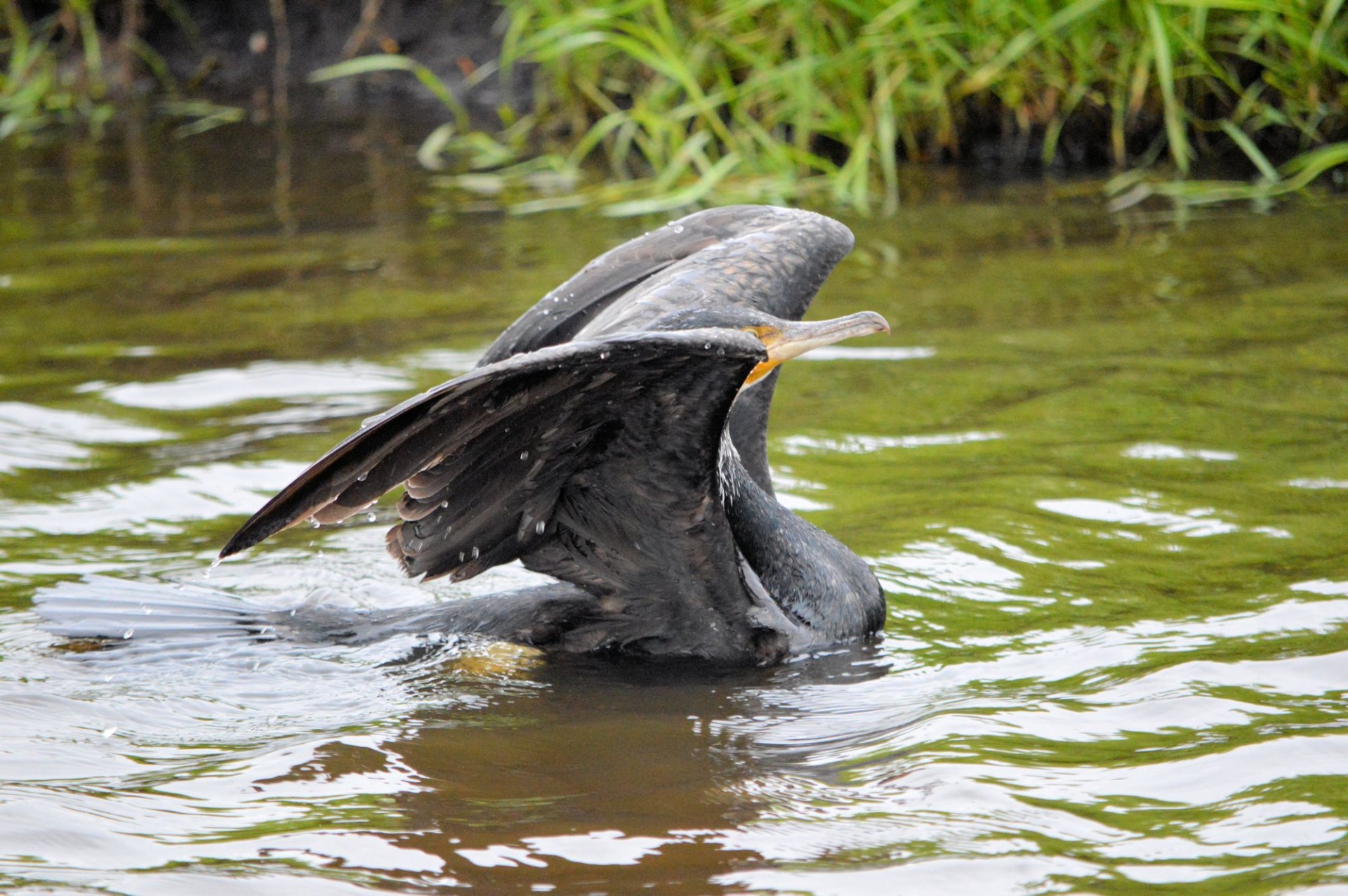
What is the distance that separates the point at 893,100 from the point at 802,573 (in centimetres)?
436

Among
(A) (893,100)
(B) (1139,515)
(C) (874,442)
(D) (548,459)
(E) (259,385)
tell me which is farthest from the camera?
(A) (893,100)

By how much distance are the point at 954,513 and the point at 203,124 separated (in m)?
7.09

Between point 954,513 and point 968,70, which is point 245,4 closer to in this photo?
point 968,70

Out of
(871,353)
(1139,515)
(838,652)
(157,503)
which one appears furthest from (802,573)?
(871,353)

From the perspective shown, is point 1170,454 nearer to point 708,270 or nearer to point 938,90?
point 708,270

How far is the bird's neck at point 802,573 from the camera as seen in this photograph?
3.31 metres

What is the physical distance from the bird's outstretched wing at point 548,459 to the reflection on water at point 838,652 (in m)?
0.31

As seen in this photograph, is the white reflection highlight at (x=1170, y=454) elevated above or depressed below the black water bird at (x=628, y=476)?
below

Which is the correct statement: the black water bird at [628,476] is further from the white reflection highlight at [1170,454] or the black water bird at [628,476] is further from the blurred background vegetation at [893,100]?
the blurred background vegetation at [893,100]

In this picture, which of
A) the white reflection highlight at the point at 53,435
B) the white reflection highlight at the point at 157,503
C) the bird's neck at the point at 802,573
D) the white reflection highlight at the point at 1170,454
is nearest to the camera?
the bird's neck at the point at 802,573

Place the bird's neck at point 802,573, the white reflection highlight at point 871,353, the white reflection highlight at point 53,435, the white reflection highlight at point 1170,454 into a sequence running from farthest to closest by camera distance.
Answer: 1. the white reflection highlight at point 871,353
2. the white reflection highlight at point 53,435
3. the white reflection highlight at point 1170,454
4. the bird's neck at point 802,573

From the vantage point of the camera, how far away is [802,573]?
10.9 ft

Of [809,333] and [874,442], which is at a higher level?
[809,333]

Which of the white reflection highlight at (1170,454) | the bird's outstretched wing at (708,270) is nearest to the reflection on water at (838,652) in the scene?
the white reflection highlight at (1170,454)
